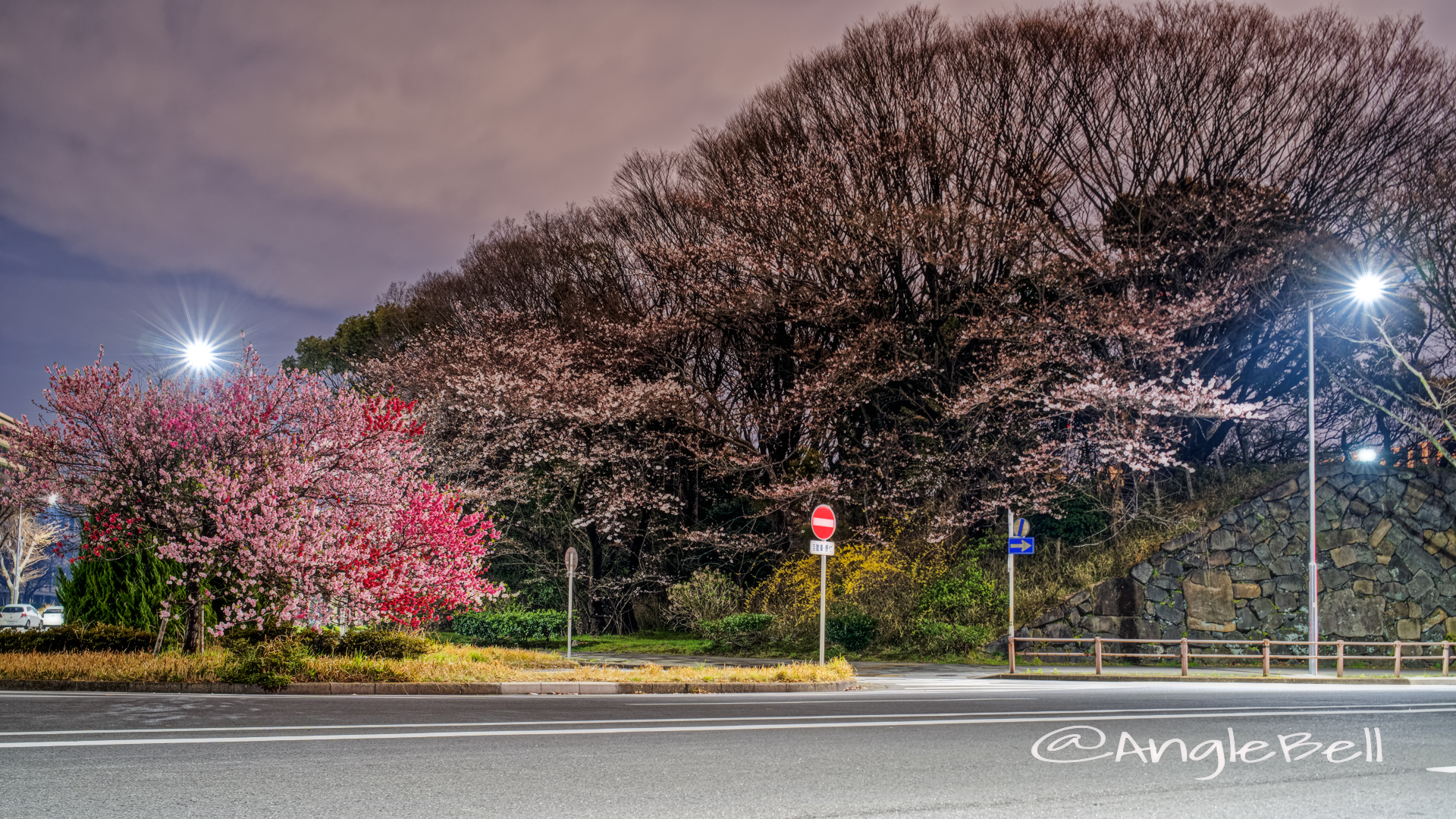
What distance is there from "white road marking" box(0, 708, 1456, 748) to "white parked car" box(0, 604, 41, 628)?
148 ft

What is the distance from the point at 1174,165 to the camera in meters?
26.7

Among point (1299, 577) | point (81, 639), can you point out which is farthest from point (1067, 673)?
point (81, 639)

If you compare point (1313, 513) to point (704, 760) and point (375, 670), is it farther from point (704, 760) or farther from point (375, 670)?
point (704, 760)

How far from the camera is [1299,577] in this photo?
24406 mm

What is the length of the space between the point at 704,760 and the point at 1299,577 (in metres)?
22.4

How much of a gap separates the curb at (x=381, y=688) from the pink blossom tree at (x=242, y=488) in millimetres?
2299

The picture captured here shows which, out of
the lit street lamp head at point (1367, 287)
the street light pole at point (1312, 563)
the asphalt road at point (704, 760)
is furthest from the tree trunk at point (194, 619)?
the lit street lamp head at point (1367, 287)

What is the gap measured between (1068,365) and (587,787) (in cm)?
2322

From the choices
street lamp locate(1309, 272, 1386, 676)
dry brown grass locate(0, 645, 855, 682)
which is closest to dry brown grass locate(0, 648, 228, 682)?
dry brown grass locate(0, 645, 855, 682)

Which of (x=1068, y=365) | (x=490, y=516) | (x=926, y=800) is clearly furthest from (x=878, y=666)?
(x=926, y=800)

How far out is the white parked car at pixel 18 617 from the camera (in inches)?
1770

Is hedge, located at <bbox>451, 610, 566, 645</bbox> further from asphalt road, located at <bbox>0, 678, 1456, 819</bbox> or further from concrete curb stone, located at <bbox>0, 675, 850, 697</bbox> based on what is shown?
asphalt road, located at <bbox>0, 678, 1456, 819</bbox>

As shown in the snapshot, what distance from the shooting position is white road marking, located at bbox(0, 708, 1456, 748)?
299 inches

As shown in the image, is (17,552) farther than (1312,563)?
Yes
